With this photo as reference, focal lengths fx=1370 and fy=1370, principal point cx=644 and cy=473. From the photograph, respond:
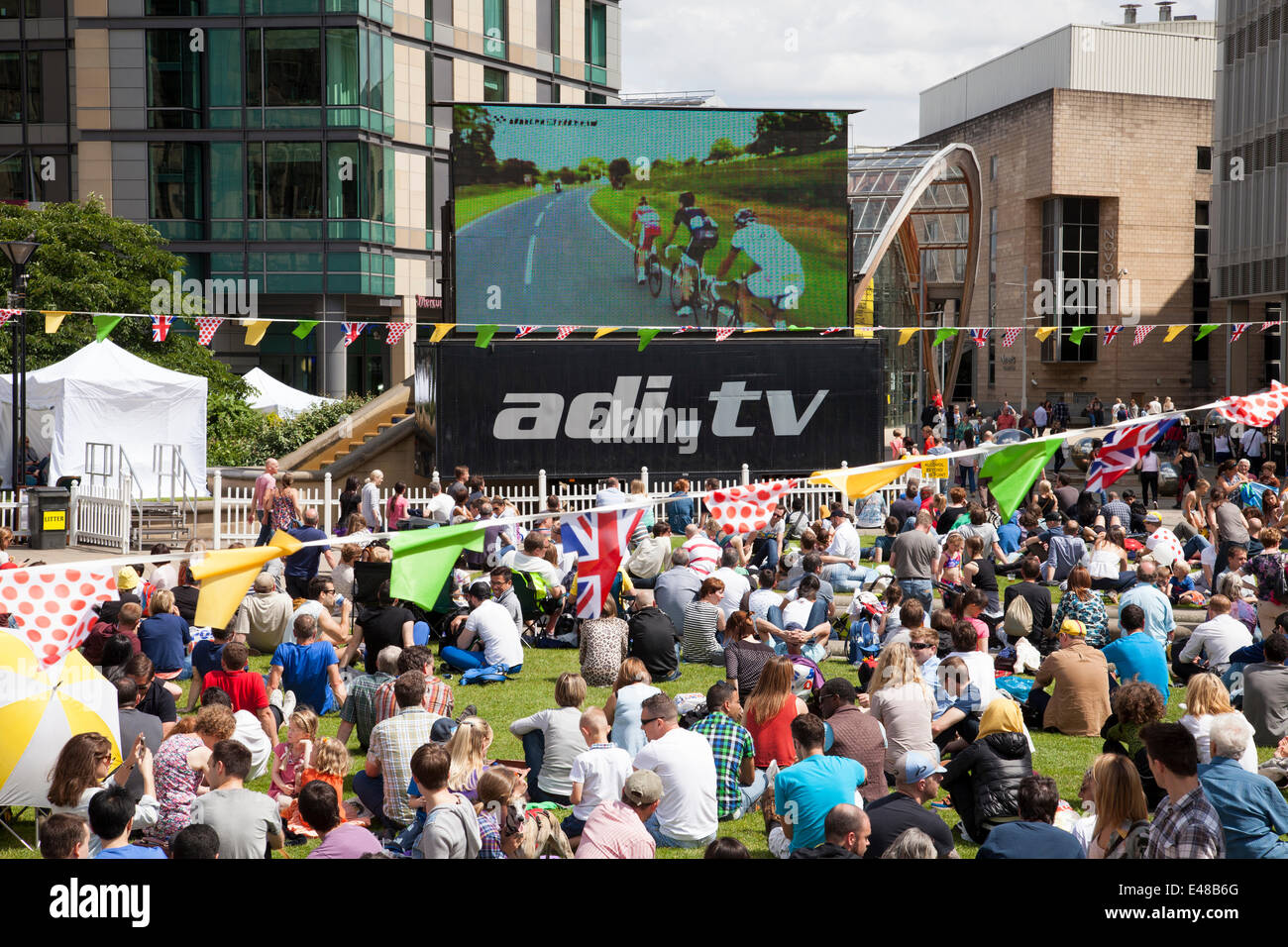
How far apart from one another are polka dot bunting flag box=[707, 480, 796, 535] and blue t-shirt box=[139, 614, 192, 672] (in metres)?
4.70

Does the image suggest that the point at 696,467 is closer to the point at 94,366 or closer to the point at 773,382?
the point at 773,382

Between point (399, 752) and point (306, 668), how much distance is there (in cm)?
287

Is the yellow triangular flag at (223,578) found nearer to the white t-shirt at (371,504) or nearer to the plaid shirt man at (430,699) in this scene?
the plaid shirt man at (430,699)

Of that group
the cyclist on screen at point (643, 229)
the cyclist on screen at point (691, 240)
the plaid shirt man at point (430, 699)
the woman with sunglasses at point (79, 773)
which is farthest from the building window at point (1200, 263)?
the woman with sunglasses at point (79, 773)

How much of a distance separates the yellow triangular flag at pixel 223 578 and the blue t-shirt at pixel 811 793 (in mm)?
3676

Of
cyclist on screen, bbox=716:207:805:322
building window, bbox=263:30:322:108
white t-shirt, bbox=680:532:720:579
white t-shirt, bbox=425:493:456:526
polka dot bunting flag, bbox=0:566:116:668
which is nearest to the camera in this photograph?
polka dot bunting flag, bbox=0:566:116:668

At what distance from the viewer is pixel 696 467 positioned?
2662 centimetres

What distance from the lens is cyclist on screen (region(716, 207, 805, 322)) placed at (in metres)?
26.5

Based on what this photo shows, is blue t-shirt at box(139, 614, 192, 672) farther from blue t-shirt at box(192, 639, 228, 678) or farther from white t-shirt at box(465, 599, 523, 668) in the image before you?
white t-shirt at box(465, 599, 523, 668)

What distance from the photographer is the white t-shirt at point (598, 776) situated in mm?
7996

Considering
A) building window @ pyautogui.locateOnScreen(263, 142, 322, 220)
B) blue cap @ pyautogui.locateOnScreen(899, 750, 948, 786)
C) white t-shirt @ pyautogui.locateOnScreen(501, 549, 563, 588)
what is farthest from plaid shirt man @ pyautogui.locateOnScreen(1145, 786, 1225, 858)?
building window @ pyautogui.locateOnScreen(263, 142, 322, 220)

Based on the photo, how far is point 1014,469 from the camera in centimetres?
1209
